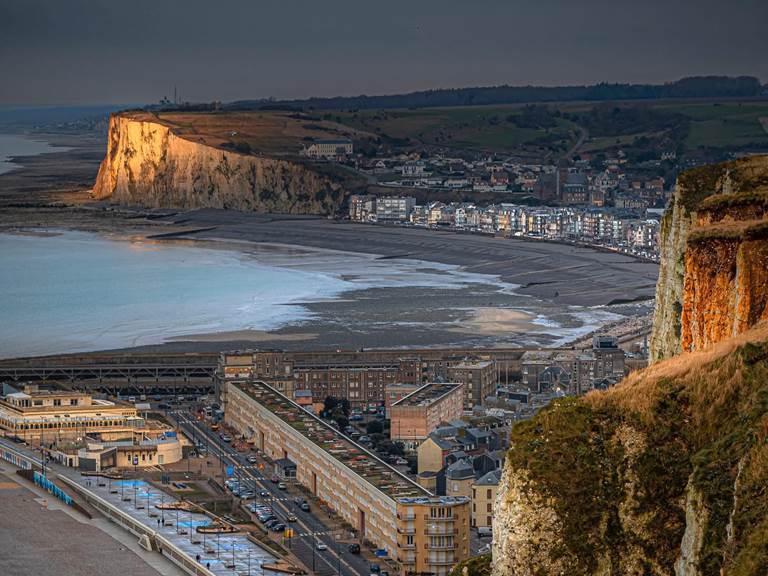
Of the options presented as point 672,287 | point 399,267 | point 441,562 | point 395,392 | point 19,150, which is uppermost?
point 672,287

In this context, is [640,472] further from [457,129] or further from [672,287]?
[457,129]

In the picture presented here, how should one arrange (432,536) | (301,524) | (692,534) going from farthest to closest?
(301,524)
(432,536)
(692,534)

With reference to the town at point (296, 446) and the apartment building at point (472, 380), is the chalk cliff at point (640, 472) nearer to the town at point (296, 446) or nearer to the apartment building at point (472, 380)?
the town at point (296, 446)

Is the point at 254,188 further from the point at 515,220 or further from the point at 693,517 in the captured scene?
the point at 693,517

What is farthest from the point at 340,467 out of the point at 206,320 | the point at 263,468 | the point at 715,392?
the point at 206,320

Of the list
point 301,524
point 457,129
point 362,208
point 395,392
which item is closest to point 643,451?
point 301,524

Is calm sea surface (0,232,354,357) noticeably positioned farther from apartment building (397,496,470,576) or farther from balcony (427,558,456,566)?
balcony (427,558,456,566)
